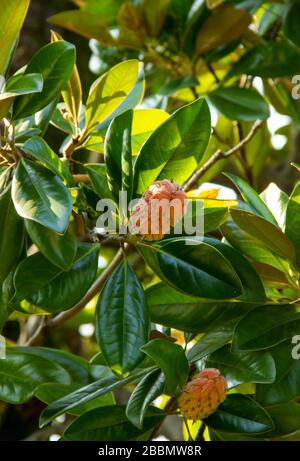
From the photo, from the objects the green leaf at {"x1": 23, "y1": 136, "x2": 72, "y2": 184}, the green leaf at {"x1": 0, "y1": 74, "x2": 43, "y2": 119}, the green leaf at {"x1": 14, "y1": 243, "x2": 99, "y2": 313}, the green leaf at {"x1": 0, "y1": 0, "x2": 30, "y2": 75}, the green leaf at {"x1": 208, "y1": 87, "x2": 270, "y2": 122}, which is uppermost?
the green leaf at {"x1": 0, "y1": 0, "x2": 30, "y2": 75}

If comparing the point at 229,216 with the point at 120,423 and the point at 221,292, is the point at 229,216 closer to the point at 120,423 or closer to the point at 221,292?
the point at 221,292

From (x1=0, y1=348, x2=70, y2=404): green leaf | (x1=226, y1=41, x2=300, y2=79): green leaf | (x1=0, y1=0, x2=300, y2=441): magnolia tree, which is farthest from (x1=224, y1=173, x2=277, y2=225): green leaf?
(x1=226, y1=41, x2=300, y2=79): green leaf

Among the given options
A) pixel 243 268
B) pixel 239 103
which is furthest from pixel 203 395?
pixel 239 103

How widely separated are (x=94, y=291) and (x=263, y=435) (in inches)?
16.9

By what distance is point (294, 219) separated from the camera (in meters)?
1.07

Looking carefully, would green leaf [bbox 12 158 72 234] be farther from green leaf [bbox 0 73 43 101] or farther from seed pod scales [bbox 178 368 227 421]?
seed pod scales [bbox 178 368 227 421]

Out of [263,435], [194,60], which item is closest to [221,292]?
[263,435]

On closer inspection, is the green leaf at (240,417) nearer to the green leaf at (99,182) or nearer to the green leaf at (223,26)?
the green leaf at (99,182)

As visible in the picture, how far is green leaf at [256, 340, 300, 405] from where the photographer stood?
1.08 meters

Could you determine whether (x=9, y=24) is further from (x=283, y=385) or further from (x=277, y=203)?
(x=283, y=385)

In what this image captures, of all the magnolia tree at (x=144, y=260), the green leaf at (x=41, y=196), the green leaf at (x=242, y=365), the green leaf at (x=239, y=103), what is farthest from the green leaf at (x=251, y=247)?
the green leaf at (x=239, y=103)

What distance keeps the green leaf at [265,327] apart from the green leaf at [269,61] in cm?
72

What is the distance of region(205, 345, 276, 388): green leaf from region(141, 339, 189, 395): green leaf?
49mm

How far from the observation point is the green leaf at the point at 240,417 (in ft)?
3.44
